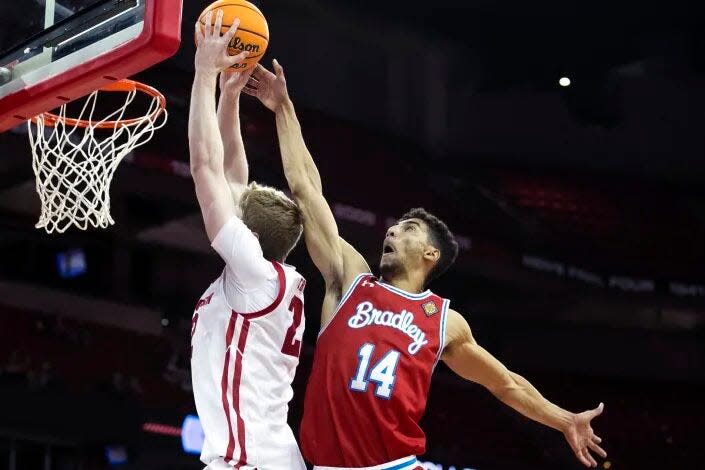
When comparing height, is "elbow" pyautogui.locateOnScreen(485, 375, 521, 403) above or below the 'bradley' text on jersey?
below

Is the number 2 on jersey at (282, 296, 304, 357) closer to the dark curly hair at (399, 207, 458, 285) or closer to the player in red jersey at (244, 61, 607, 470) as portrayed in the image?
the player in red jersey at (244, 61, 607, 470)

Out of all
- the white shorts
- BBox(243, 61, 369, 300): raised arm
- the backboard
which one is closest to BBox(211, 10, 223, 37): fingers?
the backboard

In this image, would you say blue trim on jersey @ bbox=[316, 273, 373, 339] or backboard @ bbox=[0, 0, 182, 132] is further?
→ blue trim on jersey @ bbox=[316, 273, 373, 339]

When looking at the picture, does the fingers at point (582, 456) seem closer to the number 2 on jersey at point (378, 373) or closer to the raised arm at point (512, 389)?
the raised arm at point (512, 389)

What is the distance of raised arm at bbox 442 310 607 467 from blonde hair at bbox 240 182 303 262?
771 mm

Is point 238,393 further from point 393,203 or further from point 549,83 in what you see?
point 549,83

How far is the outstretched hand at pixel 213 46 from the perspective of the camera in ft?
11.7

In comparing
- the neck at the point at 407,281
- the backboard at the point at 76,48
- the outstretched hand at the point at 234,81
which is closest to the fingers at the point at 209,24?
the backboard at the point at 76,48

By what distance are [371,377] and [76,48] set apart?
1.58 metres

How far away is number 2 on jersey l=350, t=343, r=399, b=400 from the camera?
3.81 m

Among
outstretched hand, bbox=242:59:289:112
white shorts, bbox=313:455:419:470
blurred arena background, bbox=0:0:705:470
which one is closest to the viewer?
white shorts, bbox=313:455:419:470

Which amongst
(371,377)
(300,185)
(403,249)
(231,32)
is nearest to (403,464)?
(371,377)

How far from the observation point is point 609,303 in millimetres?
12273

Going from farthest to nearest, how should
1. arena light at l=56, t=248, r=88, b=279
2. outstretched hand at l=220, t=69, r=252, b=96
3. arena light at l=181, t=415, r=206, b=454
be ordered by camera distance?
arena light at l=56, t=248, r=88, b=279 < arena light at l=181, t=415, r=206, b=454 < outstretched hand at l=220, t=69, r=252, b=96
